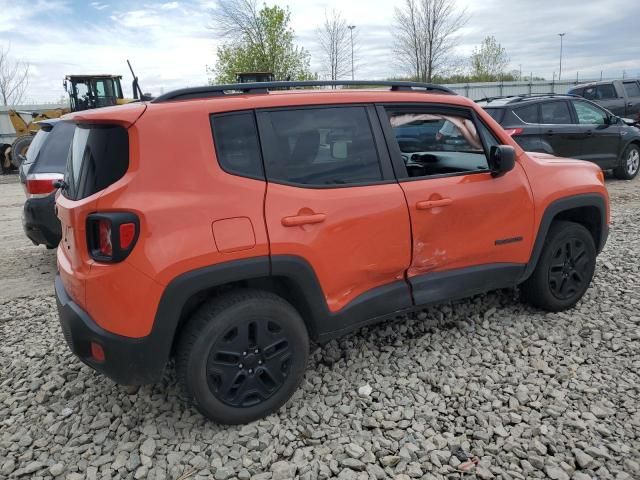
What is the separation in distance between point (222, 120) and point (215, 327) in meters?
1.03

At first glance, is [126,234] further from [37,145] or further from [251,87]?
[37,145]

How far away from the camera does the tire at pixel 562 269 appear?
3.75 meters

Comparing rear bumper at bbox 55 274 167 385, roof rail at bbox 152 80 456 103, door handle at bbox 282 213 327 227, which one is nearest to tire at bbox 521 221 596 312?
roof rail at bbox 152 80 456 103

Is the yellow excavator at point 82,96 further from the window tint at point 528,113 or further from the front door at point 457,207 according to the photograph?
the front door at point 457,207

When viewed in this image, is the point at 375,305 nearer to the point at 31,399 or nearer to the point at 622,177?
the point at 31,399

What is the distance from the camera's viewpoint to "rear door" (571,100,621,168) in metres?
9.20

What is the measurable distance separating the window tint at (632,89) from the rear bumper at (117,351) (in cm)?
1608

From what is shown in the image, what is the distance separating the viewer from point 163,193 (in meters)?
2.37

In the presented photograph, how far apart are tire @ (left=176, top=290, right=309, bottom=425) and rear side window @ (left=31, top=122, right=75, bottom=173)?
3.66 meters

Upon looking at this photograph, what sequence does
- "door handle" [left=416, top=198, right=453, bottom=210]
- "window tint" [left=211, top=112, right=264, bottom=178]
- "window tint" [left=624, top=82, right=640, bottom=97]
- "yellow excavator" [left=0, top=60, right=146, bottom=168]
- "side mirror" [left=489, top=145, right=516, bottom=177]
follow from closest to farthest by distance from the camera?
1. "window tint" [left=211, top=112, right=264, bottom=178]
2. "door handle" [left=416, top=198, right=453, bottom=210]
3. "side mirror" [left=489, top=145, right=516, bottom=177]
4. "window tint" [left=624, top=82, right=640, bottom=97]
5. "yellow excavator" [left=0, top=60, right=146, bottom=168]

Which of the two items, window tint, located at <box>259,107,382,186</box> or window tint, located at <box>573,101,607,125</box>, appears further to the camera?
window tint, located at <box>573,101,607,125</box>

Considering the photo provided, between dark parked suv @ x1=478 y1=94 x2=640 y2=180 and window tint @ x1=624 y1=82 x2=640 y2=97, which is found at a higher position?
window tint @ x1=624 y1=82 x2=640 y2=97

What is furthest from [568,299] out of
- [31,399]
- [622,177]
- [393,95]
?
[622,177]

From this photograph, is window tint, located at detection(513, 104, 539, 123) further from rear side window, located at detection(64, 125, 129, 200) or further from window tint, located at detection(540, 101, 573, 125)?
rear side window, located at detection(64, 125, 129, 200)
